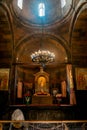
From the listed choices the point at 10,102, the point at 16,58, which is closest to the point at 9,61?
the point at 16,58

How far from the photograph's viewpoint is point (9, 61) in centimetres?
1389

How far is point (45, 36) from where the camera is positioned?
582 inches

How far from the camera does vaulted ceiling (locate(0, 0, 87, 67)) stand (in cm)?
1347

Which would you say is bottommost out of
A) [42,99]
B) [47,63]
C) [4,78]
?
[42,99]

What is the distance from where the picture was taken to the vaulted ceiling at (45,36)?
13.5m

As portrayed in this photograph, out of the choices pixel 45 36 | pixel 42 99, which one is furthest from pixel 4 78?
pixel 45 36

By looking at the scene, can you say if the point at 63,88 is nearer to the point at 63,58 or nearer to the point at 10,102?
the point at 63,58

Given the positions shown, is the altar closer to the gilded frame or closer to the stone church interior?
the stone church interior

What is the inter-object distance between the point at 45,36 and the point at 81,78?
3975mm

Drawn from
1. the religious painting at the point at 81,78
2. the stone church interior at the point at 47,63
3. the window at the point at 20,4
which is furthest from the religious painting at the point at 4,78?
the window at the point at 20,4

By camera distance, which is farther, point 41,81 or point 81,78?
point 41,81

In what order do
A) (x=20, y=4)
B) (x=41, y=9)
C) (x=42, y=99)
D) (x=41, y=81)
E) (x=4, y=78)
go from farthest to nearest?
(x=41, y=9) → (x=20, y=4) → (x=41, y=81) → (x=4, y=78) → (x=42, y=99)

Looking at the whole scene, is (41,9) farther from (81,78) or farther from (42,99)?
(42,99)

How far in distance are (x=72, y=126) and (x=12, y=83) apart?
6.15m
